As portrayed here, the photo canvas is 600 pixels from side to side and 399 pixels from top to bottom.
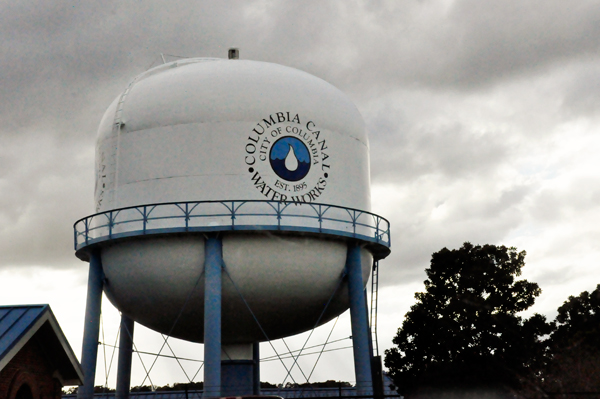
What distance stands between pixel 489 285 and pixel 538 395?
8583mm

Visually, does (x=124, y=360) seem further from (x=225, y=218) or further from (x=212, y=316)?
(x=225, y=218)

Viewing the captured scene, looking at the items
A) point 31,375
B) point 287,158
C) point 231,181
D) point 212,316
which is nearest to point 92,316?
point 212,316

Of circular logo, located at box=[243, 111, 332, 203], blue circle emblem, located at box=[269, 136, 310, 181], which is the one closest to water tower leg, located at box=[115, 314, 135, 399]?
circular logo, located at box=[243, 111, 332, 203]

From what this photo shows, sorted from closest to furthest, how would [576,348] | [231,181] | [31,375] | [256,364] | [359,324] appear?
[31,375], [231,181], [359,324], [256,364], [576,348]

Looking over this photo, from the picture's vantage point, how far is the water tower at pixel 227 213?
2450cm

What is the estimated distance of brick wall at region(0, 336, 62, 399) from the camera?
17.6m

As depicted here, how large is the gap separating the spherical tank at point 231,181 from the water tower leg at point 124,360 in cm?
266

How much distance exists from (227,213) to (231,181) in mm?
1012

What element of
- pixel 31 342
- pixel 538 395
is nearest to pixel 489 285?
pixel 538 395

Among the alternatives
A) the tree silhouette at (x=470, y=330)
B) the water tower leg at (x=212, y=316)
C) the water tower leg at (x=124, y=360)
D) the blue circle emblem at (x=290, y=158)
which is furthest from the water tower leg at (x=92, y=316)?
the tree silhouette at (x=470, y=330)

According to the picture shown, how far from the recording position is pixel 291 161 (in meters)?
25.0

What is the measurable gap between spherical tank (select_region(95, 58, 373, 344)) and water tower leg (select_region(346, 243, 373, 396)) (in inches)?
15.1

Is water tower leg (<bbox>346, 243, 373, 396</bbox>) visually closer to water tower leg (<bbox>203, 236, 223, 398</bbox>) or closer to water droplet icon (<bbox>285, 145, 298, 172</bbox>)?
water droplet icon (<bbox>285, 145, 298, 172</bbox>)

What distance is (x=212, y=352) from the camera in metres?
23.7
